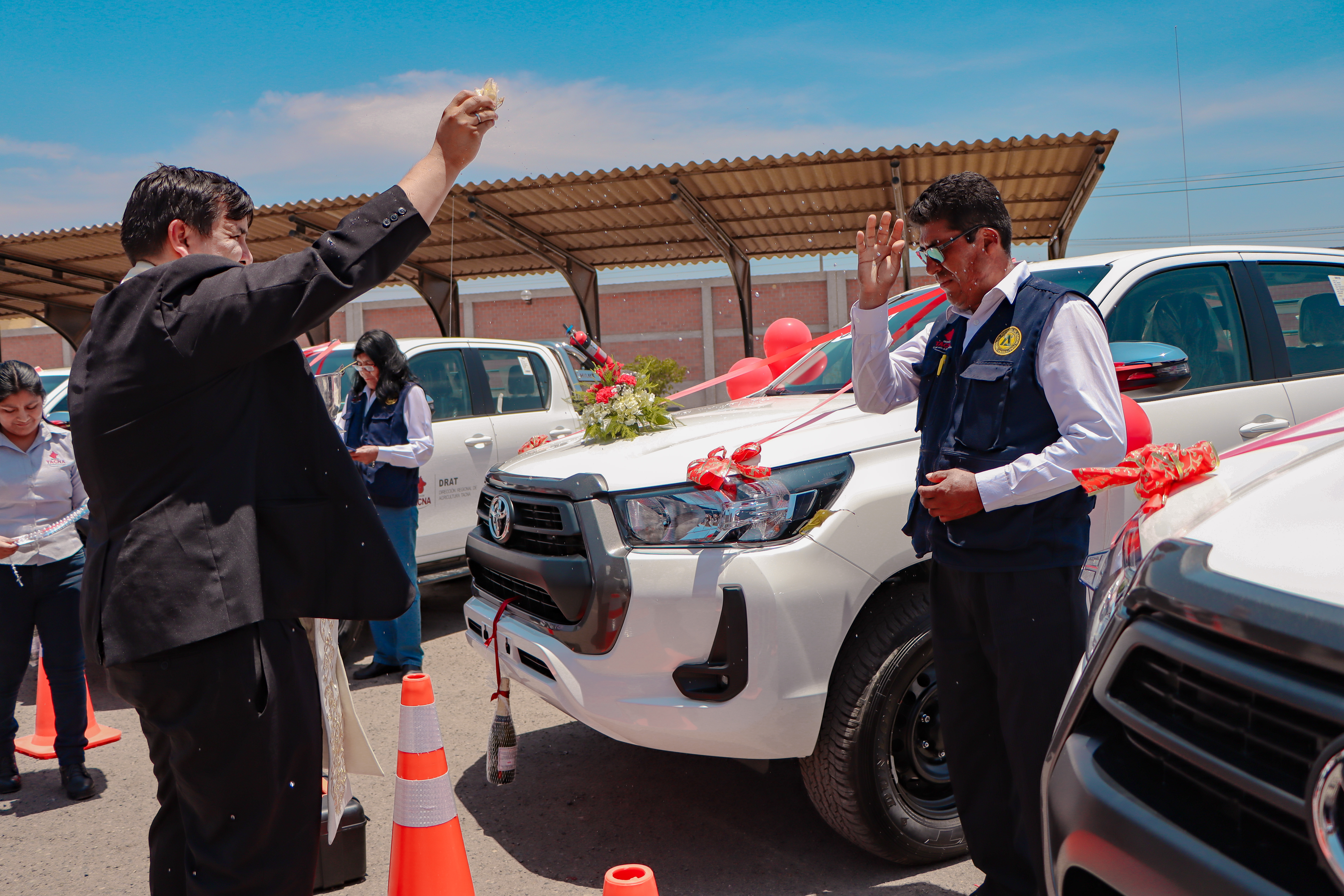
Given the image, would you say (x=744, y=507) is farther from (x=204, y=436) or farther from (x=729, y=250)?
(x=729, y=250)

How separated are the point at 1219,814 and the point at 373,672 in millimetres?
4978

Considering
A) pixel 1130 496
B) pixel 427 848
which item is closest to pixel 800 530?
pixel 1130 496

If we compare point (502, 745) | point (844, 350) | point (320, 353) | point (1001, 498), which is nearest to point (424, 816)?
point (502, 745)

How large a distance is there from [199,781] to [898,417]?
219 centimetres

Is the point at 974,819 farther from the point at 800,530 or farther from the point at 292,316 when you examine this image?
the point at 292,316

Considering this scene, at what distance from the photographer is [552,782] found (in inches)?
154

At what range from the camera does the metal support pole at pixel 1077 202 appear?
948 centimetres

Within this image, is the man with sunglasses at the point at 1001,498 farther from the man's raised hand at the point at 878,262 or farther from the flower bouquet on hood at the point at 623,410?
the flower bouquet on hood at the point at 623,410

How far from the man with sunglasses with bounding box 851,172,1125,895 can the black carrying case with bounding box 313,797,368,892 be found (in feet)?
6.26

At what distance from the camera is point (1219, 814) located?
1229mm

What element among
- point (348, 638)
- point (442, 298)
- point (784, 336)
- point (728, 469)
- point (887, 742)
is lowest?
point (348, 638)

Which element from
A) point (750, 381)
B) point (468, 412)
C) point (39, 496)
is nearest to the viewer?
point (39, 496)

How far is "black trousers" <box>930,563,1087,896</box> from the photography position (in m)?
2.28

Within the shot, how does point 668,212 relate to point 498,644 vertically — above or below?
above
